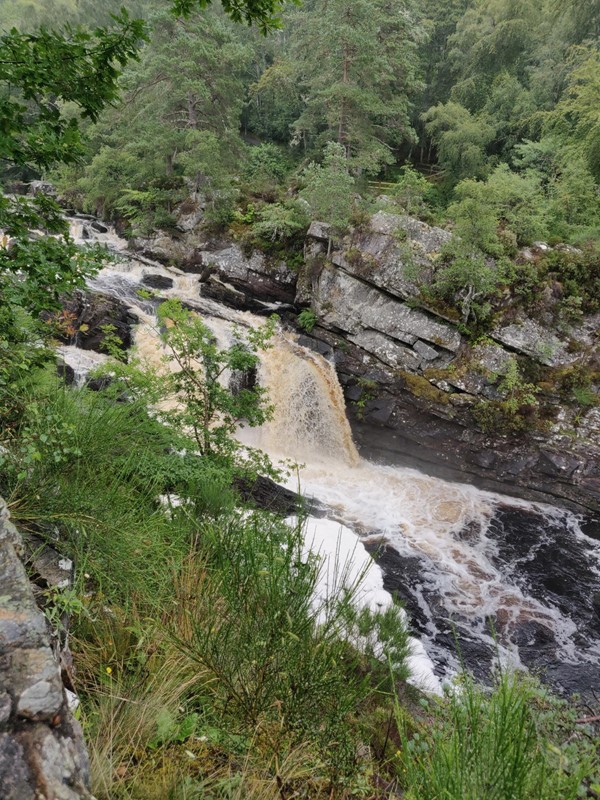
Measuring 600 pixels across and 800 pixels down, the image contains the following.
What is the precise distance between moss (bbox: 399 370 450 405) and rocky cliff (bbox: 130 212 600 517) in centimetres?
3

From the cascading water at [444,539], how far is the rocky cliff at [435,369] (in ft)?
2.19

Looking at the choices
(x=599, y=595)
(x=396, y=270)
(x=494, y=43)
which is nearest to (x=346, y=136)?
(x=396, y=270)

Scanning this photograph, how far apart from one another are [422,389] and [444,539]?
4.38 meters

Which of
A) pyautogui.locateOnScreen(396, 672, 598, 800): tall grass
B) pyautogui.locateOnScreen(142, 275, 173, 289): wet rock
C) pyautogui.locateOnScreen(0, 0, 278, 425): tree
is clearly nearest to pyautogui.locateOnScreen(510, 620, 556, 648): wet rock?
pyautogui.locateOnScreen(396, 672, 598, 800): tall grass

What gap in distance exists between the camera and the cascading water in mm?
6836

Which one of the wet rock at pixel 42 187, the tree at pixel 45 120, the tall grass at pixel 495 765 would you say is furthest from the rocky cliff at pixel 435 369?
the wet rock at pixel 42 187

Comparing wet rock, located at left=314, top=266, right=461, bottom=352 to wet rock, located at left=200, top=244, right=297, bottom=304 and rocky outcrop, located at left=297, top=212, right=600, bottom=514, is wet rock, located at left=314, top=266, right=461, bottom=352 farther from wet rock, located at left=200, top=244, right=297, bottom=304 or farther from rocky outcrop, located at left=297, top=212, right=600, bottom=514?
wet rock, located at left=200, top=244, right=297, bottom=304

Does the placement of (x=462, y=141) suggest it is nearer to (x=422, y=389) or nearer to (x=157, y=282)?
(x=422, y=389)

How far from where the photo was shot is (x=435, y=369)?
1205 centimetres

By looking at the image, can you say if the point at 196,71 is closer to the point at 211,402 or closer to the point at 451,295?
the point at 451,295

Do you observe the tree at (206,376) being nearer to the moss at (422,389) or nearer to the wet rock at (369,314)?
the moss at (422,389)

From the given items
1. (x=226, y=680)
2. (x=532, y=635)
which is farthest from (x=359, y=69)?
(x=226, y=680)

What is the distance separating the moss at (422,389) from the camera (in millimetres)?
11805

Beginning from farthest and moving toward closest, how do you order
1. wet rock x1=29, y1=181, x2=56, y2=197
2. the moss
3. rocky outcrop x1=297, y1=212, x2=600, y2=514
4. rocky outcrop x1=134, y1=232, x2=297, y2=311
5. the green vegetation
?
wet rock x1=29, y1=181, x2=56, y2=197 → rocky outcrop x1=134, y1=232, x2=297, y2=311 → the moss → rocky outcrop x1=297, y1=212, x2=600, y2=514 → the green vegetation
